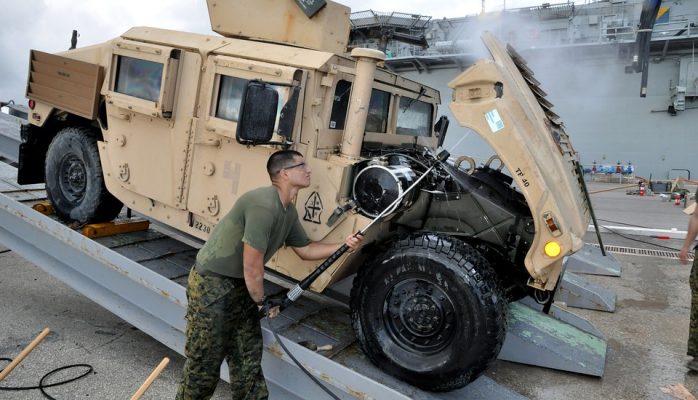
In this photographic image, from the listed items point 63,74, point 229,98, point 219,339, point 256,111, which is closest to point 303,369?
point 219,339

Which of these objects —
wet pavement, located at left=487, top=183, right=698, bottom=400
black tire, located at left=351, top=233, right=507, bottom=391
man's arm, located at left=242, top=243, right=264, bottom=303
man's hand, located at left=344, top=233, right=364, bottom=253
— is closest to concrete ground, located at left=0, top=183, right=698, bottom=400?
wet pavement, located at left=487, top=183, right=698, bottom=400

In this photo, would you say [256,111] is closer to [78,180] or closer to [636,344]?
[78,180]

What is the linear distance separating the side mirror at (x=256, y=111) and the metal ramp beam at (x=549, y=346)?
2.25m

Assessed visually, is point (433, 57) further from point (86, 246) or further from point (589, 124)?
point (86, 246)

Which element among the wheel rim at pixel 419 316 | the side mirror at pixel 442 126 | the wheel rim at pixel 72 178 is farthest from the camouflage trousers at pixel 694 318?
the wheel rim at pixel 72 178

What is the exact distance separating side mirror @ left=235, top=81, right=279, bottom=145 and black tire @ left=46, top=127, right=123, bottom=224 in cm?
219

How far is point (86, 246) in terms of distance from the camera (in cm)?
400

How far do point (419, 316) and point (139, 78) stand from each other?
8.95 feet

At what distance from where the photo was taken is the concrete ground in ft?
11.8

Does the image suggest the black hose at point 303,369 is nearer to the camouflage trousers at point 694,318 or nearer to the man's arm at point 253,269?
the man's arm at point 253,269

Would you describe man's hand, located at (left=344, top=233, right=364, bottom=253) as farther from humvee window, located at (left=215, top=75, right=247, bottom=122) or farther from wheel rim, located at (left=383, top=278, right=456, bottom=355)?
humvee window, located at (left=215, top=75, right=247, bottom=122)

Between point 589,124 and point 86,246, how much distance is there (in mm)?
27645

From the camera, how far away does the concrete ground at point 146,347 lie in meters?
3.59

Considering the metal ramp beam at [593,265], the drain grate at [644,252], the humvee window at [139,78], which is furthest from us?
the drain grate at [644,252]
